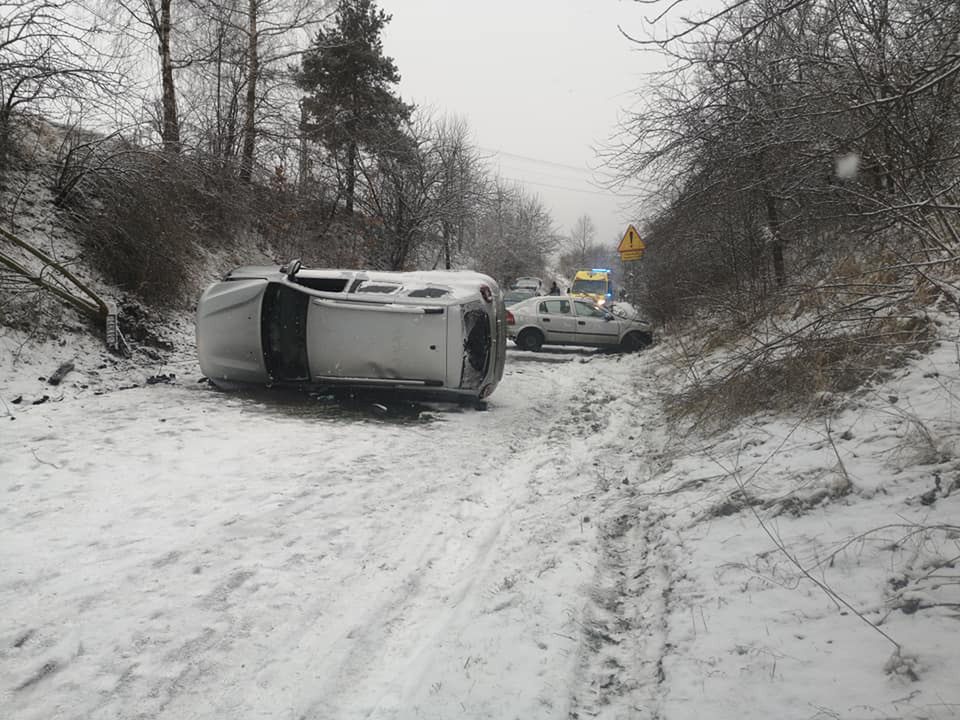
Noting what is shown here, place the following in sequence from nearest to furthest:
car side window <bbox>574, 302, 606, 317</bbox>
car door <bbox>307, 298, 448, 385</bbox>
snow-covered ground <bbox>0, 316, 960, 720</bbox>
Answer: snow-covered ground <bbox>0, 316, 960, 720</bbox>, car door <bbox>307, 298, 448, 385</bbox>, car side window <bbox>574, 302, 606, 317</bbox>

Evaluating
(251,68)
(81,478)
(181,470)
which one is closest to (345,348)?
(181,470)

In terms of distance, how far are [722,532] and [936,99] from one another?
14.0 ft

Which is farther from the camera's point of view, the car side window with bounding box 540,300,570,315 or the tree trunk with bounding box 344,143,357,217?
the tree trunk with bounding box 344,143,357,217

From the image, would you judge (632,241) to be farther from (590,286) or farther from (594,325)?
(590,286)

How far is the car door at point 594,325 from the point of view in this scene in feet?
52.1

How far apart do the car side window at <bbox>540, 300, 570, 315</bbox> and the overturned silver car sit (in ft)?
25.9

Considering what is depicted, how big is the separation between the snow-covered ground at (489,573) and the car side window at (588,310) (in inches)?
402

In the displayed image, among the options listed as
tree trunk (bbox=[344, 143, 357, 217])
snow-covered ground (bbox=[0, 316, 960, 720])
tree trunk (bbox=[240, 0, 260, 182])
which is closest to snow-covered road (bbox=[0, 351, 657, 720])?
snow-covered ground (bbox=[0, 316, 960, 720])

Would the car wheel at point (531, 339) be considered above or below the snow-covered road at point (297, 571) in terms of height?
above

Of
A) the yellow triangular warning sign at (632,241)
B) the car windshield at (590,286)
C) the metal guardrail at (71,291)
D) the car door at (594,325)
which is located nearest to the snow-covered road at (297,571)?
the metal guardrail at (71,291)

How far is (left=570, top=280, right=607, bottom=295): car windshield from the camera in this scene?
27969 mm

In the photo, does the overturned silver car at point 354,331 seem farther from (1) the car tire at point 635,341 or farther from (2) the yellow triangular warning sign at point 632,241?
(2) the yellow triangular warning sign at point 632,241

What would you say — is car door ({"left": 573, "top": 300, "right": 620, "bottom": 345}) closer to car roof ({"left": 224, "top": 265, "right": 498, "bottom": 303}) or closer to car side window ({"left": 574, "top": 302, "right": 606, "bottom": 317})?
car side window ({"left": 574, "top": 302, "right": 606, "bottom": 317})

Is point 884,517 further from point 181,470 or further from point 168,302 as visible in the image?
point 168,302
